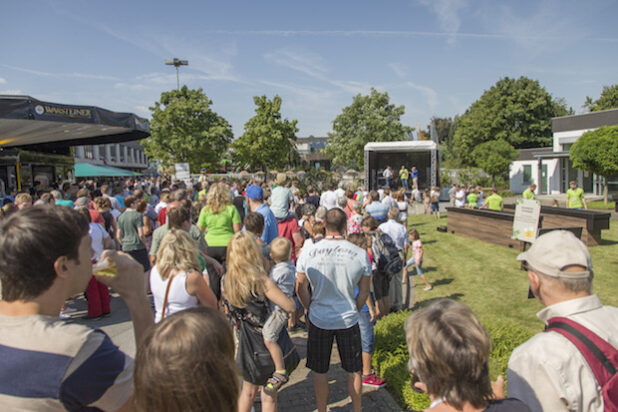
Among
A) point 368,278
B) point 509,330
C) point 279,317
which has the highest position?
point 368,278

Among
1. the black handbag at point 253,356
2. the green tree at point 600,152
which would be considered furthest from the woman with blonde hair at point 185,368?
the green tree at point 600,152

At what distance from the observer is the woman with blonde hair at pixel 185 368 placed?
1.22 meters

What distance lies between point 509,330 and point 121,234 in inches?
236

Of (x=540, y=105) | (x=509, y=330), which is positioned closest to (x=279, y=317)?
(x=509, y=330)

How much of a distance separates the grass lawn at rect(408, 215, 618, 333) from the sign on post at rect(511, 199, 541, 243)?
66 centimetres

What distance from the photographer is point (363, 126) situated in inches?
1615

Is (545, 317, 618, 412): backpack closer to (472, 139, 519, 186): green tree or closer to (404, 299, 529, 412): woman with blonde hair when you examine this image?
(404, 299, 529, 412): woman with blonde hair

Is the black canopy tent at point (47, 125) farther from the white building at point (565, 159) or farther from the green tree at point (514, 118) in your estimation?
the green tree at point (514, 118)

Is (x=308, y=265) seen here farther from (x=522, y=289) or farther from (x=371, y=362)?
(x=522, y=289)

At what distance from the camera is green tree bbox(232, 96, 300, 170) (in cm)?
3784

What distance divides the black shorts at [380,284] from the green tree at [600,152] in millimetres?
20442

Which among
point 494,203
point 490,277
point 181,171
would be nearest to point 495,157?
point 494,203

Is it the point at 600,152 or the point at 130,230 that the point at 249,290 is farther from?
the point at 600,152

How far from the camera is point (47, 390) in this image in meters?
1.27
